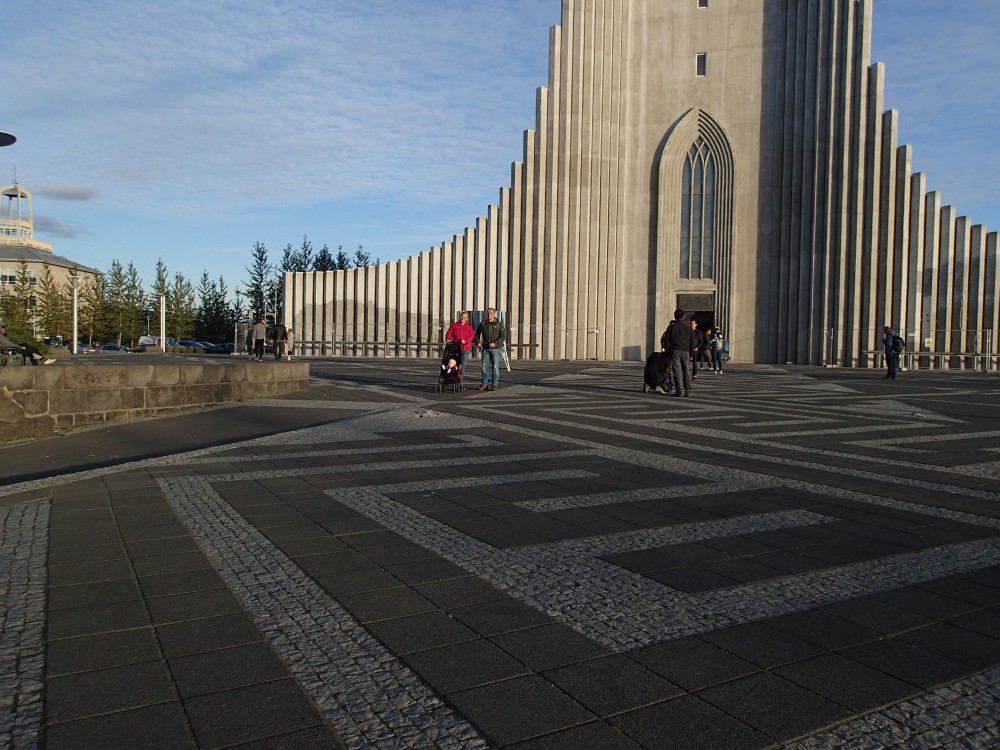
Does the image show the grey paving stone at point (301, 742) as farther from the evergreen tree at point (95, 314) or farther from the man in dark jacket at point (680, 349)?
the evergreen tree at point (95, 314)

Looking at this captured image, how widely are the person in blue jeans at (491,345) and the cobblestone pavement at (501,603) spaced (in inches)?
378

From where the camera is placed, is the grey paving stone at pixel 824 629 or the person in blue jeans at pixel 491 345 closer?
the grey paving stone at pixel 824 629

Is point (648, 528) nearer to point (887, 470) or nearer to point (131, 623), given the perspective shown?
point (131, 623)

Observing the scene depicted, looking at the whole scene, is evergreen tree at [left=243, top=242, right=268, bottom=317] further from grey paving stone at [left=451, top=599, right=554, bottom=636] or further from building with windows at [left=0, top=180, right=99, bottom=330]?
grey paving stone at [left=451, top=599, right=554, bottom=636]

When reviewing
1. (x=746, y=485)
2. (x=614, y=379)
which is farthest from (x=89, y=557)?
(x=614, y=379)

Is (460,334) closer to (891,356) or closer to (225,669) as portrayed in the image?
(225,669)

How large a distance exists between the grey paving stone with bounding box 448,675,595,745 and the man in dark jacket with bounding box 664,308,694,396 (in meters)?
15.1

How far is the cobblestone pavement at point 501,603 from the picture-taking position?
110 inches

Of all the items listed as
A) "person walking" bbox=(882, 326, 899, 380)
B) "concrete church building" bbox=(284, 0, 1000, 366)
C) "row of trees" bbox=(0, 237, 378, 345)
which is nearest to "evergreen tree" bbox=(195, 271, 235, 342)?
"row of trees" bbox=(0, 237, 378, 345)

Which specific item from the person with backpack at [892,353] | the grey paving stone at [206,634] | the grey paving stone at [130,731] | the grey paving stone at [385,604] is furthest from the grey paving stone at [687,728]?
the person with backpack at [892,353]

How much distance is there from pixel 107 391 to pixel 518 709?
10.9 metres

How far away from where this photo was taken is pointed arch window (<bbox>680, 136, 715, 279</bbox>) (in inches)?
1719

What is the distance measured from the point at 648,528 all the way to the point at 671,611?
166 cm

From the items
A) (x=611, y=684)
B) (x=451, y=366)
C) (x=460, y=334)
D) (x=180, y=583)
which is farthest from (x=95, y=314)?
(x=611, y=684)
